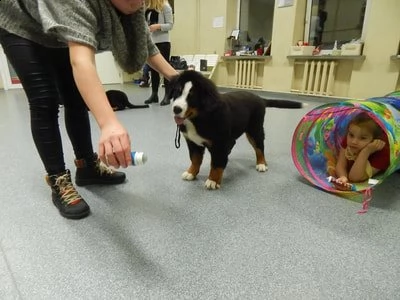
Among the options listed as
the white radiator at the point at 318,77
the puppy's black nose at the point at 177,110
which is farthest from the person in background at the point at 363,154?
the white radiator at the point at 318,77

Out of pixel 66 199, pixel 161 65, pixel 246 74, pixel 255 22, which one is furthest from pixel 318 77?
pixel 66 199

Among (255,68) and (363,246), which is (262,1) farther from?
(363,246)

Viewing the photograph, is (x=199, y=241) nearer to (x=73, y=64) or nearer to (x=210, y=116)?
(x=210, y=116)

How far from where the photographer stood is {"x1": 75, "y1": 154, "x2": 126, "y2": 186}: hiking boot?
1345mm

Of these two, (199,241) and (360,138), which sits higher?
(360,138)

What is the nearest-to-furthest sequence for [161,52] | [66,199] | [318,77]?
[66,199] → [161,52] → [318,77]

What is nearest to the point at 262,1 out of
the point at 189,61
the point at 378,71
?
the point at 189,61

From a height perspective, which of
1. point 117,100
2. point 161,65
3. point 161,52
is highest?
point 161,52

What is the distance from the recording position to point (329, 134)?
1.59 meters

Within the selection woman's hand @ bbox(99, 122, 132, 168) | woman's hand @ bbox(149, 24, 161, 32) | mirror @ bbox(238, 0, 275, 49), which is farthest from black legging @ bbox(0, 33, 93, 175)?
mirror @ bbox(238, 0, 275, 49)

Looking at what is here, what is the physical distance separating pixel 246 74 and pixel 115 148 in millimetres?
4863

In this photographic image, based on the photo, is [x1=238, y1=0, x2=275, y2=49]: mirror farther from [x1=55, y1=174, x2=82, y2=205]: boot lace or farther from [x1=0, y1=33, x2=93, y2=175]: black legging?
[x1=55, y1=174, x2=82, y2=205]: boot lace

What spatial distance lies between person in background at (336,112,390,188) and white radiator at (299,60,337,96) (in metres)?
2.93

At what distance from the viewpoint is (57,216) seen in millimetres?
1081
